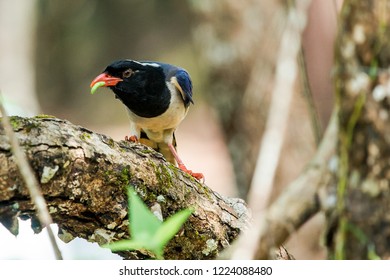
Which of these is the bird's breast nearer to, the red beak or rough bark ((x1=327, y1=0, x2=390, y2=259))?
the red beak

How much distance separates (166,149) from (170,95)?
1.11 ft

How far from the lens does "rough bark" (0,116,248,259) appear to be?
2.11 metres

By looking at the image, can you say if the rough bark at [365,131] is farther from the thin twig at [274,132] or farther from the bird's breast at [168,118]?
the bird's breast at [168,118]

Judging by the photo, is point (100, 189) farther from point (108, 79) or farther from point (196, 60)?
point (196, 60)

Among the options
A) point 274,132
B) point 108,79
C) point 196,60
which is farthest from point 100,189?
point 196,60

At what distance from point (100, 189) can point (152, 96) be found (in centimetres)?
159

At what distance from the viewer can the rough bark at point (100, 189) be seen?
83.0 inches

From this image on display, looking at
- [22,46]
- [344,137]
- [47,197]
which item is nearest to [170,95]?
[344,137]

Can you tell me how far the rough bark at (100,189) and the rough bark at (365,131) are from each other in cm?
49

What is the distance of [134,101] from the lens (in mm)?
3777

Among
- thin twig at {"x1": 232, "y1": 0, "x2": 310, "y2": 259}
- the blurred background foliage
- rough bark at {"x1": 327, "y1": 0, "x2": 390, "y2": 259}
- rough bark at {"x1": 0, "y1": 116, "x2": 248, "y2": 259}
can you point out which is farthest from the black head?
thin twig at {"x1": 232, "y1": 0, "x2": 310, "y2": 259}

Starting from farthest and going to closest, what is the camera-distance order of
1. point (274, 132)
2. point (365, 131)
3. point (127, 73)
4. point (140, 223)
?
point (127, 73), point (365, 131), point (274, 132), point (140, 223)

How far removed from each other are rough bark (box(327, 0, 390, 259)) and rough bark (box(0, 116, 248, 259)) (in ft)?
1.60

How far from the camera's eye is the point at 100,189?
2301 millimetres
